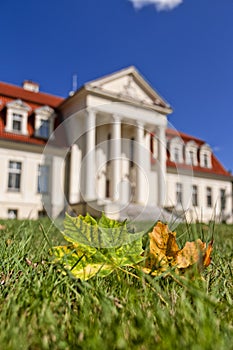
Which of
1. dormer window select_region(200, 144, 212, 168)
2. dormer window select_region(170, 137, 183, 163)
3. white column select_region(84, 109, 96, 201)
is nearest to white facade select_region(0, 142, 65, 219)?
white column select_region(84, 109, 96, 201)

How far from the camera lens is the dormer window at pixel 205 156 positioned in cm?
2705

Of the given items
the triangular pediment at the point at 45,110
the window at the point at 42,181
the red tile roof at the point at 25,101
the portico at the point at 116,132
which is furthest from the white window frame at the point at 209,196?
the window at the point at 42,181

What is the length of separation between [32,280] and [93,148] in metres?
15.9

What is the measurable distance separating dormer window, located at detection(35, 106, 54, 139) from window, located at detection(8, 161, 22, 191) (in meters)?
2.31

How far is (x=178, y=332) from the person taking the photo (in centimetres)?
53

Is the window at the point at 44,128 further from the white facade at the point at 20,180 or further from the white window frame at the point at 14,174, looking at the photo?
the white window frame at the point at 14,174

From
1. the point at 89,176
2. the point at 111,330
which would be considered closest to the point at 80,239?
the point at 111,330

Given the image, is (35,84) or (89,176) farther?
(35,84)

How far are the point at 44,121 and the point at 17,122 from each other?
155cm

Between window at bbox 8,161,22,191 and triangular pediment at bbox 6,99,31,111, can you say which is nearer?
window at bbox 8,161,22,191

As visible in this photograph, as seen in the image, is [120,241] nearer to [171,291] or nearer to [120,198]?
[171,291]

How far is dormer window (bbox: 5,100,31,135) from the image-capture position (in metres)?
18.4

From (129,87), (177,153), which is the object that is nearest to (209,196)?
(129,87)

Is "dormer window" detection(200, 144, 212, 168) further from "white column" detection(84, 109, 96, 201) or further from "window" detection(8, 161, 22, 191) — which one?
"window" detection(8, 161, 22, 191)
